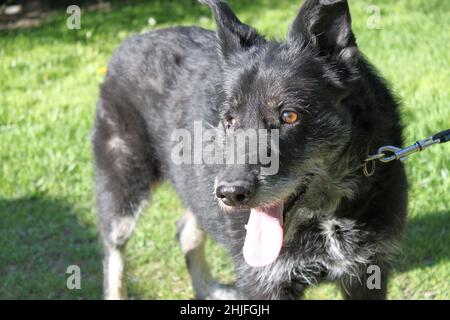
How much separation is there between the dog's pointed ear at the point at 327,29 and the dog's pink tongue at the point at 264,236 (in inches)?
35.9

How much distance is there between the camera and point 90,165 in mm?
6992

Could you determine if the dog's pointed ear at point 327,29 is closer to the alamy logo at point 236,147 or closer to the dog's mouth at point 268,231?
the alamy logo at point 236,147

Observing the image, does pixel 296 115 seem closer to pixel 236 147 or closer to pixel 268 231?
pixel 236 147

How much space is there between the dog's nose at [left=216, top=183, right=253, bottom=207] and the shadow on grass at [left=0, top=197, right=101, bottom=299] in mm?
2306

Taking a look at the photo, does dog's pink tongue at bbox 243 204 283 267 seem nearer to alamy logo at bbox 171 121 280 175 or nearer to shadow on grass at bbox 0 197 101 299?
alamy logo at bbox 171 121 280 175

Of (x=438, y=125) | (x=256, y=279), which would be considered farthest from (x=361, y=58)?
(x=438, y=125)

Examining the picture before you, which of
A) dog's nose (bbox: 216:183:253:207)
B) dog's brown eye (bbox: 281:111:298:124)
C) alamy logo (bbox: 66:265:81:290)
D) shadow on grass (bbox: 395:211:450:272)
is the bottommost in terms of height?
alamy logo (bbox: 66:265:81:290)

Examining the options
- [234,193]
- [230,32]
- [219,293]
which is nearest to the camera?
[234,193]

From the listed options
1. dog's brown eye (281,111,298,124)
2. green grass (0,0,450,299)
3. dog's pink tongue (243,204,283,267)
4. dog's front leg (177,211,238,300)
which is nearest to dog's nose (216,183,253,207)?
dog's pink tongue (243,204,283,267)

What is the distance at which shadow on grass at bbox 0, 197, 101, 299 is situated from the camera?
17.8ft

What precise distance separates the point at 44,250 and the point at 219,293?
1.64 m

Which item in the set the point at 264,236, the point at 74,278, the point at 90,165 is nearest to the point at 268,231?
the point at 264,236

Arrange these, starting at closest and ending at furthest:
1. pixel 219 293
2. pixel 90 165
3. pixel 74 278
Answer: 1. pixel 219 293
2. pixel 74 278
3. pixel 90 165
